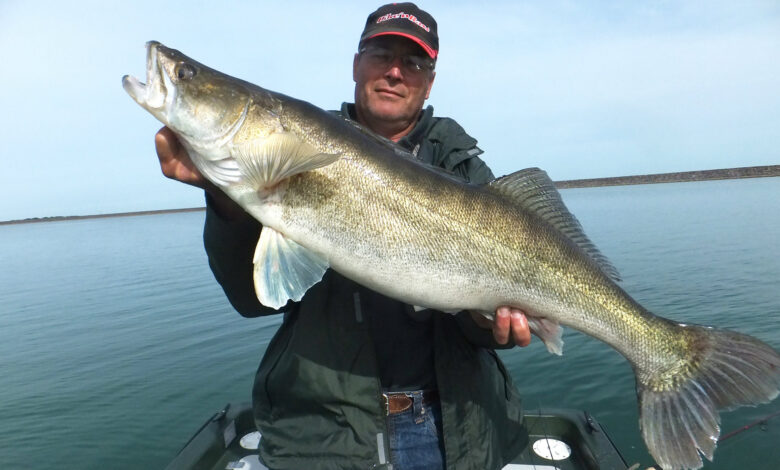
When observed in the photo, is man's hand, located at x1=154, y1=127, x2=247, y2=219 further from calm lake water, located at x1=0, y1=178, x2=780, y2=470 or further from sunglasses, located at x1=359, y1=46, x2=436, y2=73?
Result: calm lake water, located at x1=0, y1=178, x2=780, y2=470

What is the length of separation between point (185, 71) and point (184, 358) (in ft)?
34.6

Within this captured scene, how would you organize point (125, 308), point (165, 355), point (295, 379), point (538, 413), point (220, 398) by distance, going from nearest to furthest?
point (295, 379) < point (538, 413) < point (220, 398) < point (165, 355) < point (125, 308)

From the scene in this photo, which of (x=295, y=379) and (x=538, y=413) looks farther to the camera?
(x=538, y=413)

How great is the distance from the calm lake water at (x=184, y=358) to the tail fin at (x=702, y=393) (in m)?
4.35

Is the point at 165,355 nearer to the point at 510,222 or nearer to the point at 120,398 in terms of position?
the point at 120,398

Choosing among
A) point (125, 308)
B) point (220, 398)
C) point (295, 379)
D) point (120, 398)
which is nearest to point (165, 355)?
point (120, 398)

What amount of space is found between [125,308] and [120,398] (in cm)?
841

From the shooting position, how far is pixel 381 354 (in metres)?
3.16

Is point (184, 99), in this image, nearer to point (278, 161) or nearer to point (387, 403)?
point (278, 161)

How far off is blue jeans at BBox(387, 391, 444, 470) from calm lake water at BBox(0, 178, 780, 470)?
199 inches

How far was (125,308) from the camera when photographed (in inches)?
683

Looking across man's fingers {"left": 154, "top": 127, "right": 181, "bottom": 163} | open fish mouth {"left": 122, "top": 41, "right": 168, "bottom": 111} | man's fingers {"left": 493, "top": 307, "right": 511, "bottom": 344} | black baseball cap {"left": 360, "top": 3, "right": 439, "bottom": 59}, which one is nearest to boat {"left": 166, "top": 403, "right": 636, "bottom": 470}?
man's fingers {"left": 493, "top": 307, "right": 511, "bottom": 344}

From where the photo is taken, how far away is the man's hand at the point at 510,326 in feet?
10.1

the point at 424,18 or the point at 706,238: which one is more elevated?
the point at 424,18
